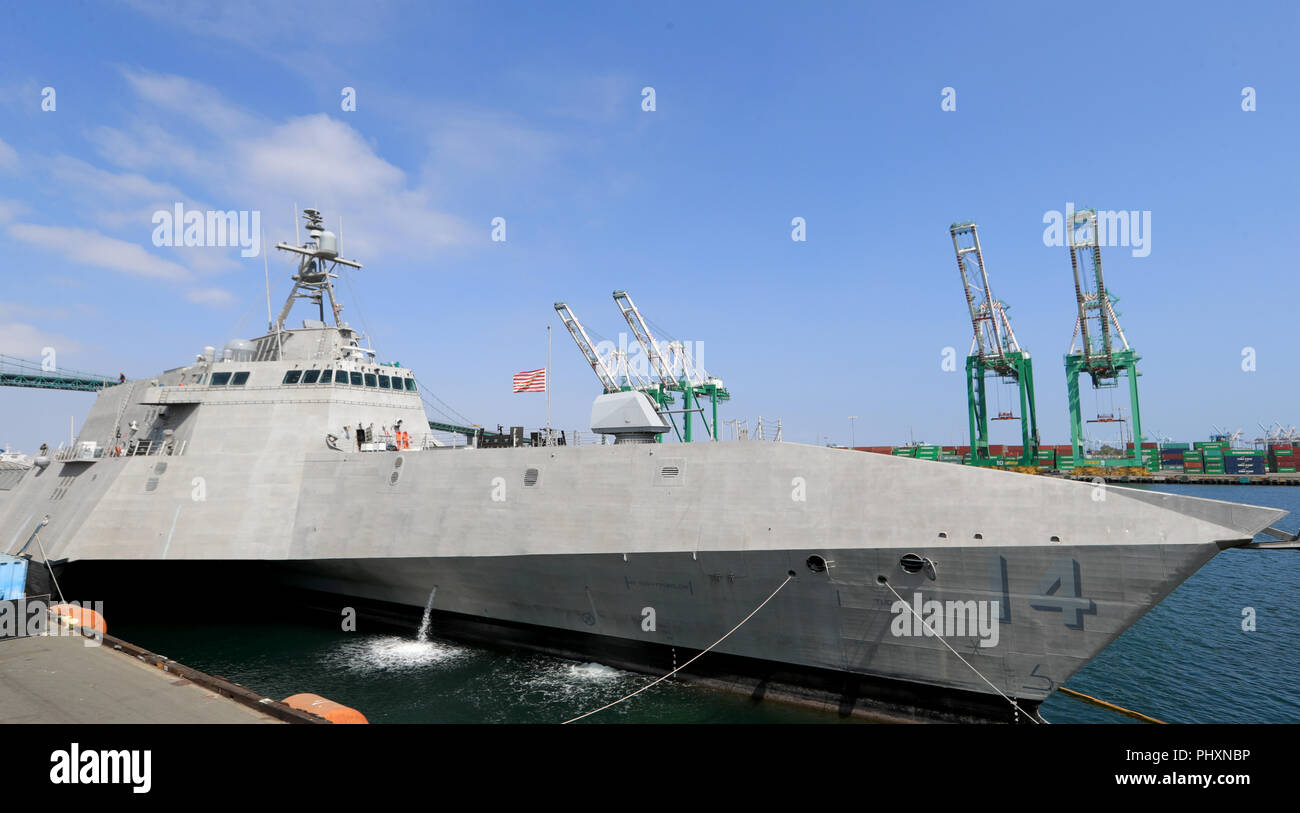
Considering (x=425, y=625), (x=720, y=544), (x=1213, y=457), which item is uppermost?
(x=720, y=544)

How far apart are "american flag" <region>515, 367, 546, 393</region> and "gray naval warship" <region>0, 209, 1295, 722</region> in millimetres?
3295

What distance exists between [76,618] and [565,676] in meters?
10.5

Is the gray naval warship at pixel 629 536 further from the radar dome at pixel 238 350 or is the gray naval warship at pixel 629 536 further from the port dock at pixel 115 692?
the port dock at pixel 115 692

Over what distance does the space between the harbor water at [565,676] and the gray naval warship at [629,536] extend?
66 cm

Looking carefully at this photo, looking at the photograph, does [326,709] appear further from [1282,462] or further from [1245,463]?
[1282,462]

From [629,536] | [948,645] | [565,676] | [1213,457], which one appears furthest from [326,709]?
[1213,457]

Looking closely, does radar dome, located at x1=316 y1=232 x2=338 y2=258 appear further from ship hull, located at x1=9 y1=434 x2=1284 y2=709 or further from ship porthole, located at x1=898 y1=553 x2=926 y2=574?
ship porthole, located at x1=898 y1=553 x2=926 y2=574

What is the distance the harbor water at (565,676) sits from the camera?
37.4ft

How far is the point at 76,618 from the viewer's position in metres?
13.0

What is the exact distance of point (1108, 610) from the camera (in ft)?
29.7

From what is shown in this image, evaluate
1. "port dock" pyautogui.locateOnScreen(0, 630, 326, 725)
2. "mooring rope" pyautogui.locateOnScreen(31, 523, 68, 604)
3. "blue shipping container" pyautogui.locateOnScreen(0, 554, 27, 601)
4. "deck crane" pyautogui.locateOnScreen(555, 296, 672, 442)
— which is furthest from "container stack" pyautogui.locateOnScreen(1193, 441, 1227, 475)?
"blue shipping container" pyautogui.locateOnScreen(0, 554, 27, 601)
